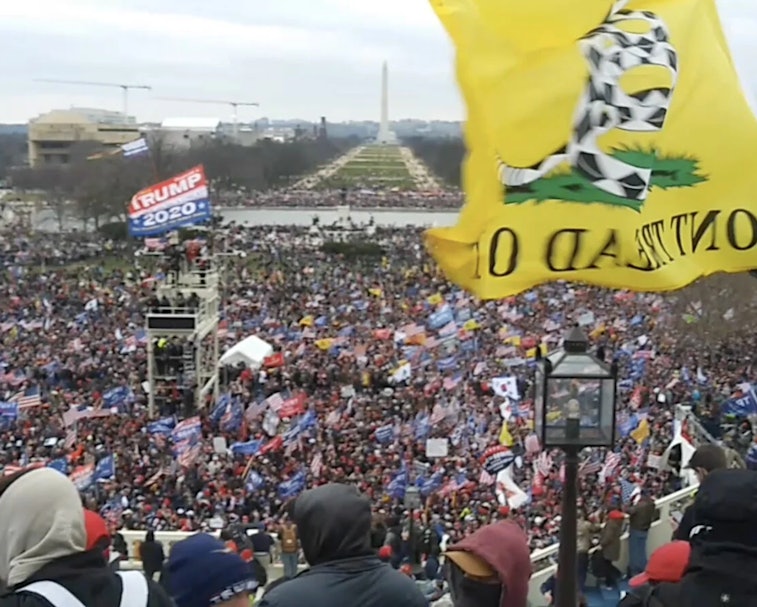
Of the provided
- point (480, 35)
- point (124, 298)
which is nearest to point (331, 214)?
point (124, 298)

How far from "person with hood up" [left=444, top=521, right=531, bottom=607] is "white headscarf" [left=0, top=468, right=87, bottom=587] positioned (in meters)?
1.35

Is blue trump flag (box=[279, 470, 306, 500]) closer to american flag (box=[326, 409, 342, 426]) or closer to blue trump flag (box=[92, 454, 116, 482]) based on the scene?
blue trump flag (box=[92, 454, 116, 482])

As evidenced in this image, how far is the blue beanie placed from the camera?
3646mm

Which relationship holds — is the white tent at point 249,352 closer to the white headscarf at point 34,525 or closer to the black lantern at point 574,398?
the black lantern at point 574,398

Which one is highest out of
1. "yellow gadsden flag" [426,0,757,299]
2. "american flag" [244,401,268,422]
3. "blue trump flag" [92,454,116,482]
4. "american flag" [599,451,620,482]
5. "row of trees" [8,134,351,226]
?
"yellow gadsden flag" [426,0,757,299]

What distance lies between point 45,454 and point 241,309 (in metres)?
17.6

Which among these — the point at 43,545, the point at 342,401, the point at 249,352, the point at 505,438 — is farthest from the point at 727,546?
the point at 249,352

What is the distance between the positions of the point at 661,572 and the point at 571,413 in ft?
7.17

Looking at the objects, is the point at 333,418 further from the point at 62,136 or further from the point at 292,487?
the point at 62,136

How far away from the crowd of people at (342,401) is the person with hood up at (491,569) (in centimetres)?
798

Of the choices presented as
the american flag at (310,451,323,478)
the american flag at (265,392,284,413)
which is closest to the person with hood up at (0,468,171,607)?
the american flag at (310,451,323,478)

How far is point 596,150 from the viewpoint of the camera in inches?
295

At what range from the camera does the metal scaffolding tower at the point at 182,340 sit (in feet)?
86.3

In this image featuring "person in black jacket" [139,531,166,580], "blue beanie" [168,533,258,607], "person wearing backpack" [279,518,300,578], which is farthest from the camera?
"person wearing backpack" [279,518,300,578]
